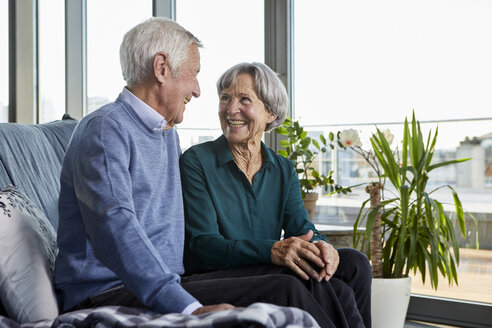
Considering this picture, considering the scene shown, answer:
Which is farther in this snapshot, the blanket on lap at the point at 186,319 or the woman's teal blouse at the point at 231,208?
the woman's teal blouse at the point at 231,208

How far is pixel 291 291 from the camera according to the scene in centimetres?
126

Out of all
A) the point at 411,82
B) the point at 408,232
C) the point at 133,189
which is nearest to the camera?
the point at 133,189

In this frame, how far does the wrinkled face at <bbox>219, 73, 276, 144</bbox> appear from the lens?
1.84 m

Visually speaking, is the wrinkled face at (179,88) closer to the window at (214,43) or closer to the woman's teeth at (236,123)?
the woman's teeth at (236,123)

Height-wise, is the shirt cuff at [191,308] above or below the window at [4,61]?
below

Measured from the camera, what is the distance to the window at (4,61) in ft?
11.1

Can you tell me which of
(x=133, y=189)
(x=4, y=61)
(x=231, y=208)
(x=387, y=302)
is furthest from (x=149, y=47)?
(x=4, y=61)

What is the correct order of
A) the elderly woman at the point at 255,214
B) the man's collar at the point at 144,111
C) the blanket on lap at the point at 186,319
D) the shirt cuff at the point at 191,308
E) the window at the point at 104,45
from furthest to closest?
the window at the point at 104,45 < the elderly woman at the point at 255,214 < the man's collar at the point at 144,111 < the shirt cuff at the point at 191,308 < the blanket on lap at the point at 186,319

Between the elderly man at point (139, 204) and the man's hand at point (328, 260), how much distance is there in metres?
0.21

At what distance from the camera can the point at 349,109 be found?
10.3ft

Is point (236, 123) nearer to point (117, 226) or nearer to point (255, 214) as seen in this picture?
point (255, 214)

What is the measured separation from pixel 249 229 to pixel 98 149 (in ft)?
2.22

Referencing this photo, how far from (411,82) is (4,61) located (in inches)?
98.7

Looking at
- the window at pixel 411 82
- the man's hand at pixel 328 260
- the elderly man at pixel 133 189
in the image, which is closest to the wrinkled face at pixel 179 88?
the elderly man at pixel 133 189
